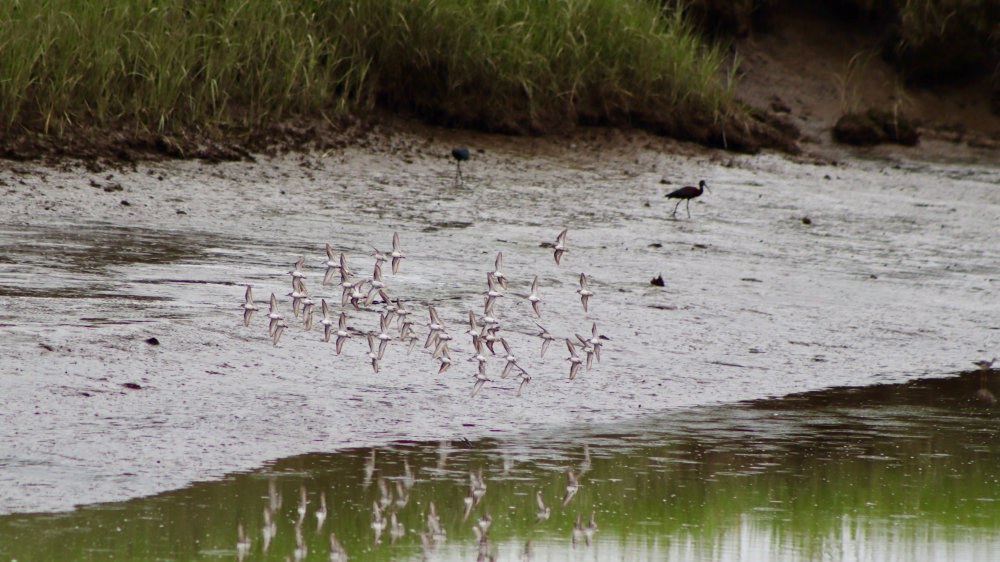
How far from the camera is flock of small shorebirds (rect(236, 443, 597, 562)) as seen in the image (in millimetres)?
2355

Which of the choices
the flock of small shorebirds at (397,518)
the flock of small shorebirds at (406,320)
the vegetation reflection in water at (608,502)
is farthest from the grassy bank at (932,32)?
the flock of small shorebirds at (397,518)

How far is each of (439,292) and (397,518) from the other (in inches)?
98.9

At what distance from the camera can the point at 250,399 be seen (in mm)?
3471

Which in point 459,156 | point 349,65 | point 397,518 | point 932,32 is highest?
point 932,32

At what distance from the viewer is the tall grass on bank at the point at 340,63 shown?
722cm

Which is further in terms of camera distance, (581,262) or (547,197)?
(547,197)

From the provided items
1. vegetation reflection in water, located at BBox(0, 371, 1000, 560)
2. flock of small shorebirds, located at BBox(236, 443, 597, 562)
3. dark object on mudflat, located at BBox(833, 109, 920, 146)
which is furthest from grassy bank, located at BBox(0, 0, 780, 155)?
flock of small shorebirds, located at BBox(236, 443, 597, 562)

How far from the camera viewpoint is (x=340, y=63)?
8.74 metres

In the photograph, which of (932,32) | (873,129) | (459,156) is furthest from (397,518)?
(932,32)

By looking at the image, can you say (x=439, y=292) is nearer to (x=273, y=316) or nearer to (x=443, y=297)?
(x=443, y=297)

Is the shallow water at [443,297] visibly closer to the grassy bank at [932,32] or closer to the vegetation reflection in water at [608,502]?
the vegetation reflection in water at [608,502]

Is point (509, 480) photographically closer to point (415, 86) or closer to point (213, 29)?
point (213, 29)

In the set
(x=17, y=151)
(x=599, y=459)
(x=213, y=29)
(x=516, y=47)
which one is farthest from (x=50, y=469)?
(x=516, y=47)

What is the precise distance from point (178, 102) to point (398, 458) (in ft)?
16.8
